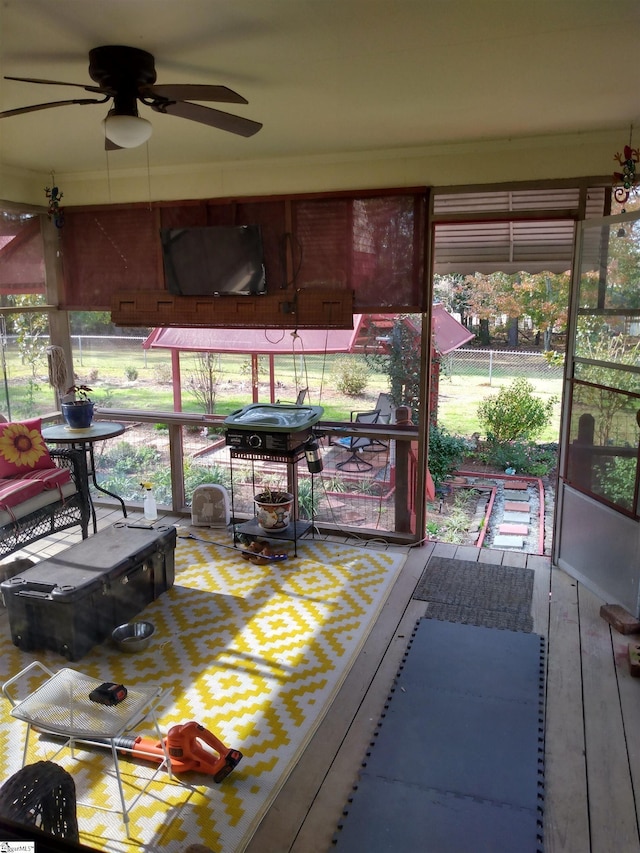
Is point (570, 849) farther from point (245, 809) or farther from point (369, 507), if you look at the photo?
point (369, 507)

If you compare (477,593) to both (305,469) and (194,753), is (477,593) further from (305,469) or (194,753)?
(194,753)

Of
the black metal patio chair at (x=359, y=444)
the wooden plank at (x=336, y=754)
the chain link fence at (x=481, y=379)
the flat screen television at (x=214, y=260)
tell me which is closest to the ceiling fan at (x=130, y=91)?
the flat screen television at (x=214, y=260)

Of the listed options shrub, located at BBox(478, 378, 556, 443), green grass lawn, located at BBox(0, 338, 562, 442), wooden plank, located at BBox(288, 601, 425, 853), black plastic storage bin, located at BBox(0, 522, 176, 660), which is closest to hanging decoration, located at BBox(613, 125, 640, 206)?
green grass lawn, located at BBox(0, 338, 562, 442)

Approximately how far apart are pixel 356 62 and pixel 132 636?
291cm

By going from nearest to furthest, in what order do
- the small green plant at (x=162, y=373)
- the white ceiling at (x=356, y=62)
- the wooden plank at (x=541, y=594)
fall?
1. the white ceiling at (x=356, y=62)
2. the wooden plank at (x=541, y=594)
3. the small green plant at (x=162, y=373)

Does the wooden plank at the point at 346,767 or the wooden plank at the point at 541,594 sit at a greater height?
the wooden plank at the point at 541,594

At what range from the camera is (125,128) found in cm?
244

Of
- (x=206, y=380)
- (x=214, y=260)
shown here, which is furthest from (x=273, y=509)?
(x=214, y=260)

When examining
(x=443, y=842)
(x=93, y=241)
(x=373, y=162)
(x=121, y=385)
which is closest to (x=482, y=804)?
(x=443, y=842)

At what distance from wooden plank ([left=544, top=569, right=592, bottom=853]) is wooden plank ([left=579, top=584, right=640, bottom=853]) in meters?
0.03

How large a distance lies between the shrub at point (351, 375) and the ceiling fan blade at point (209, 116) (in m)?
2.17

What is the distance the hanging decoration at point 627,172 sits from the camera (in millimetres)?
3764

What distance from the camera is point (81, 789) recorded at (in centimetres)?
244

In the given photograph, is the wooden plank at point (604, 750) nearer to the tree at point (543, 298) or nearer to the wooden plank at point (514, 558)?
the wooden plank at point (514, 558)
